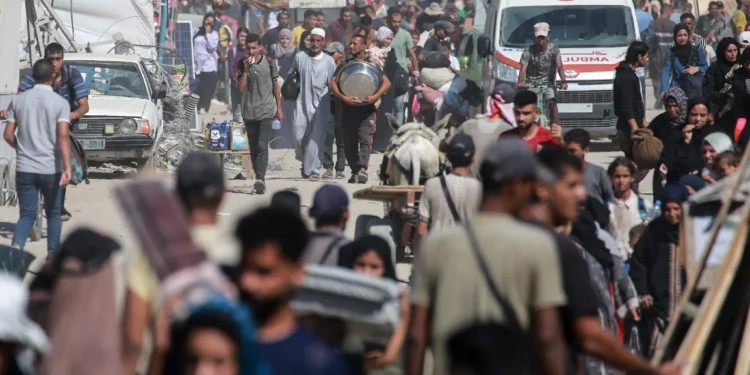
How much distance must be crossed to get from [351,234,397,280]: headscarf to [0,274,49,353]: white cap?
6.99 ft

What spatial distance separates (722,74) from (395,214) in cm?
423

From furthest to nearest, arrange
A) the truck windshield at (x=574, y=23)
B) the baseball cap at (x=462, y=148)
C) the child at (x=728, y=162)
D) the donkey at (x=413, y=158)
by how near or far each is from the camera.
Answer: the truck windshield at (x=574, y=23)
the donkey at (x=413, y=158)
the child at (x=728, y=162)
the baseball cap at (x=462, y=148)

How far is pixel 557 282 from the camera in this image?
4.44 metres

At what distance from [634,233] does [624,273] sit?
144cm

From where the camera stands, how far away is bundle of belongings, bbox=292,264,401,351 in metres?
4.41

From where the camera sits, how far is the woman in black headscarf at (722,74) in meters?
13.1

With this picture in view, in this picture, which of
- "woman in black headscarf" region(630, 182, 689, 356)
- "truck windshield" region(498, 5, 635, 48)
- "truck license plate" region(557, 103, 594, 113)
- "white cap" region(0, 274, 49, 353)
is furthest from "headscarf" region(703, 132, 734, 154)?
"truck windshield" region(498, 5, 635, 48)

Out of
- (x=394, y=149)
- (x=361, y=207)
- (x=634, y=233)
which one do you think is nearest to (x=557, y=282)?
(x=634, y=233)

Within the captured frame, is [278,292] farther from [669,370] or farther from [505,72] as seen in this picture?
[505,72]

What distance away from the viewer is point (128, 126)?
704 inches

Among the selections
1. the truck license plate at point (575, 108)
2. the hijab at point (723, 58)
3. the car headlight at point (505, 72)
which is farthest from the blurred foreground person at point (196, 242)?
the truck license plate at point (575, 108)

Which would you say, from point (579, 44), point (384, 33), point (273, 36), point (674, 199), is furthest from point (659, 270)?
point (273, 36)

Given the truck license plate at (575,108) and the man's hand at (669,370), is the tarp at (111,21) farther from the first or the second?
the man's hand at (669,370)

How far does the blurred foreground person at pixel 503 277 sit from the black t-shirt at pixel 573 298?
28 cm
